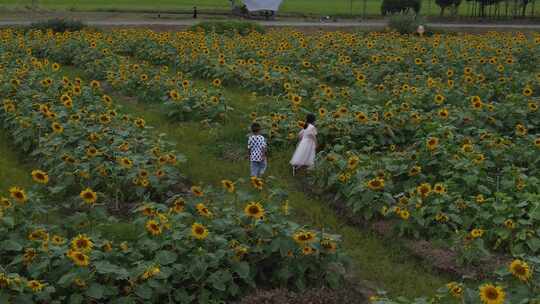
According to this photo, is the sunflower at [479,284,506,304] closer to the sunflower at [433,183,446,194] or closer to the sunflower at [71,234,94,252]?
the sunflower at [433,183,446,194]

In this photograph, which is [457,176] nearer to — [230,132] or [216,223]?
[216,223]

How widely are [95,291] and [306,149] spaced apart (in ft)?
16.8

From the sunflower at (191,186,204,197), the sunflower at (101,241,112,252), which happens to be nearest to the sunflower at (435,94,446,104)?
the sunflower at (191,186,204,197)

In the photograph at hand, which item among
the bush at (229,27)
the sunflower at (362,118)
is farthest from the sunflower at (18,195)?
the bush at (229,27)

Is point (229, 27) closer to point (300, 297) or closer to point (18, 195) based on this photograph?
point (18, 195)

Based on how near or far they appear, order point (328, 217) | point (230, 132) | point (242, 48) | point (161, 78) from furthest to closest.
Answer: point (242, 48) < point (161, 78) < point (230, 132) < point (328, 217)

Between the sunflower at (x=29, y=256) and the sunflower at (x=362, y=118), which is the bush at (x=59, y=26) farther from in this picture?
the sunflower at (x=29, y=256)

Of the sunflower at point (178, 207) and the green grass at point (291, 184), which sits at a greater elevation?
the sunflower at point (178, 207)

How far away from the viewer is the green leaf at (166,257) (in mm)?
6193

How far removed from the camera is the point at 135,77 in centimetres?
1639

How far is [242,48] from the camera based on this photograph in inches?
807

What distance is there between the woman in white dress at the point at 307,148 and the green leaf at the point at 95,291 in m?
5.04

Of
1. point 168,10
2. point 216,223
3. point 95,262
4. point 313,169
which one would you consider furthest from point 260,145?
point 168,10

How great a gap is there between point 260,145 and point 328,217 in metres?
1.48
